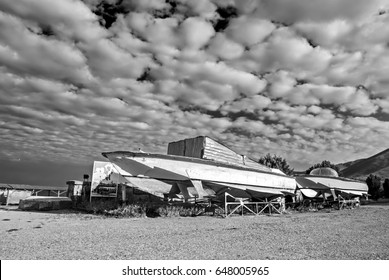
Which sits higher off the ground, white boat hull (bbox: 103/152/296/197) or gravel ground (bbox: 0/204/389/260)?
white boat hull (bbox: 103/152/296/197)

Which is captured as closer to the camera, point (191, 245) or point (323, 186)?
point (191, 245)

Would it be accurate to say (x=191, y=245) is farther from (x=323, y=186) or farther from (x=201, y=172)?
(x=323, y=186)

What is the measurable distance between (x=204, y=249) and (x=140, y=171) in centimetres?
729

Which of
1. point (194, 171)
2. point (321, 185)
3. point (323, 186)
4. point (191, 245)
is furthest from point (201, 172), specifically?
point (323, 186)

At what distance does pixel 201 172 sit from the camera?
13664 mm

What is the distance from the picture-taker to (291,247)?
20.4 ft

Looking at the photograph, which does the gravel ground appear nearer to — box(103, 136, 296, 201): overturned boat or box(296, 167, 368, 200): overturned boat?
box(103, 136, 296, 201): overturned boat

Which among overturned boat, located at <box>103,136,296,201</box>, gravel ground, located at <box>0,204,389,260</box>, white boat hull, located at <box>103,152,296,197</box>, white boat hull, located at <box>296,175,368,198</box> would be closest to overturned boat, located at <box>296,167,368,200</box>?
white boat hull, located at <box>296,175,368,198</box>

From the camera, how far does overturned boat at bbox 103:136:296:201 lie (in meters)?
12.7

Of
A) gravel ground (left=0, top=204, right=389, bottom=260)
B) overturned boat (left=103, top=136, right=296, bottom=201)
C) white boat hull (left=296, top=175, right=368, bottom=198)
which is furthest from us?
white boat hull (left=296, top=175, right=368, bottom=198)

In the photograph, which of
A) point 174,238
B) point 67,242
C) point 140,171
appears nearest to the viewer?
point 67,242

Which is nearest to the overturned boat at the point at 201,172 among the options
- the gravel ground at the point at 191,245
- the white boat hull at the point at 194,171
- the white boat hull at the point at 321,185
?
the white boat hull at the point at 194,171

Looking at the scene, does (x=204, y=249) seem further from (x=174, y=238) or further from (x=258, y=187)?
(x=258, y=187)
